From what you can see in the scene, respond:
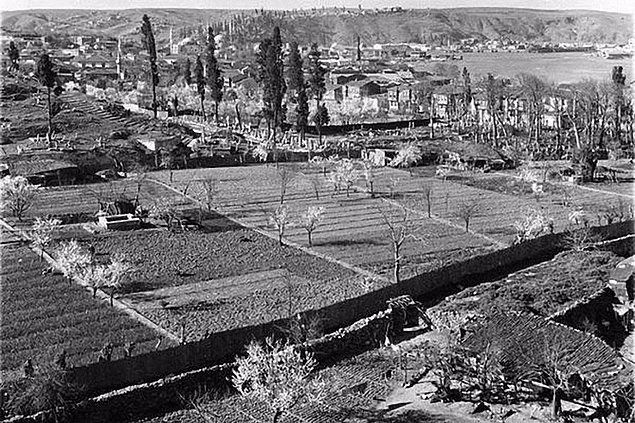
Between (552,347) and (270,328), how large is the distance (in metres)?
4.65

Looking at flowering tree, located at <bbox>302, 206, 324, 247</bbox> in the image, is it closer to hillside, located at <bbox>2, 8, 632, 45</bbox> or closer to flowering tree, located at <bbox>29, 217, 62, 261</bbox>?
flowering tree, located at <bbox>29, 217, 62, 261</bbox>

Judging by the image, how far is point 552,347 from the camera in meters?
12.2

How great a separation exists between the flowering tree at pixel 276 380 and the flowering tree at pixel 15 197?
12076mm

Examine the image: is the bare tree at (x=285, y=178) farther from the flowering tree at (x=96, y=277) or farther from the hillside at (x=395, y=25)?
the hillside at (x=395, y=25)

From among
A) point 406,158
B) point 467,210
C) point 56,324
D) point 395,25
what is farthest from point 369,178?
point 395,25

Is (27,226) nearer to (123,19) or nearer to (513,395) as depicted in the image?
(513,395)

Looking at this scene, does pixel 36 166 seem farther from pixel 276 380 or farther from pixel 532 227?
pixel 276 380

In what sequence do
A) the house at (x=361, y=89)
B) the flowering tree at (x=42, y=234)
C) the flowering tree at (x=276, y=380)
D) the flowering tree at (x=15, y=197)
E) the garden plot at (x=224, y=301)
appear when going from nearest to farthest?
the flowering tree at (x=276, y=380)
the garden plot at (x=224, y=301)
the flowering tree at (x=42, y=234)
the flowering tree at (x=15, y=197)
the house at (x=361, y=89)

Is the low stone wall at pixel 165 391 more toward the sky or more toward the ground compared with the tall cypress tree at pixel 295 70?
more toward the ground

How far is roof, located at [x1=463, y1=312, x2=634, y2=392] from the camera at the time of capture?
1188 centimetres

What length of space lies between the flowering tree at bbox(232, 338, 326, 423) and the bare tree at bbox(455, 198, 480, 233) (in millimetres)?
10871

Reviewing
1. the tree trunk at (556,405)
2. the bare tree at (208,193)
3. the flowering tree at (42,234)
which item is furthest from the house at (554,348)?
the bare tree at (208,193)

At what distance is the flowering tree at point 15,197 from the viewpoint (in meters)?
22.2

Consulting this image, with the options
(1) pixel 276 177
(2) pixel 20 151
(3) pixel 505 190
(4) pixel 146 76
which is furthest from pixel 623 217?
(4) pixel 146 76
